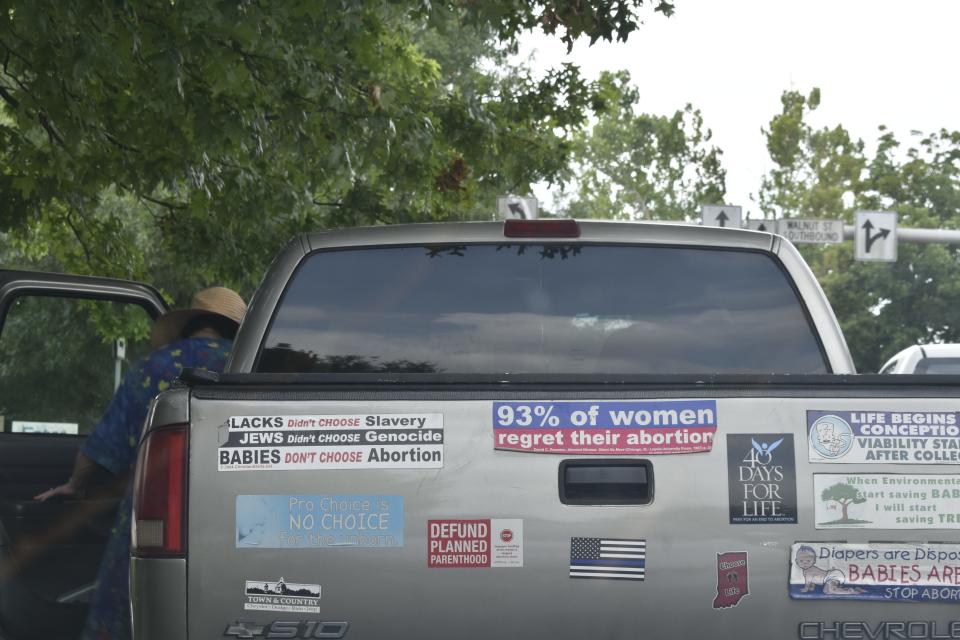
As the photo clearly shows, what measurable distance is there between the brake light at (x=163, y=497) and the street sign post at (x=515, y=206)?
605 inches

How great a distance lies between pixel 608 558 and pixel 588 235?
1229 millimetres

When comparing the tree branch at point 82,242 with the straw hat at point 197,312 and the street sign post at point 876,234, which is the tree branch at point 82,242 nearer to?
the straw hat at point 197,312

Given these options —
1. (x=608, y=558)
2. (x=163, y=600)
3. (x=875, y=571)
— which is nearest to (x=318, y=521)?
(x=163, y=600)

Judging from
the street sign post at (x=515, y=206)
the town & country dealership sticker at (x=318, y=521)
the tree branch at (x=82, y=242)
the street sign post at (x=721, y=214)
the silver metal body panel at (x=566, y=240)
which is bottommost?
the town & country dealership sticker at (x=318, y=521)

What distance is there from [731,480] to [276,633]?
1085 mm

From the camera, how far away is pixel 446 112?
14766 millimetres

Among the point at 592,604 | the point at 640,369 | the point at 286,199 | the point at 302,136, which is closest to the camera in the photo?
the point at 592,604

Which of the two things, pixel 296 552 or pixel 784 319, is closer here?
pixel 296 552

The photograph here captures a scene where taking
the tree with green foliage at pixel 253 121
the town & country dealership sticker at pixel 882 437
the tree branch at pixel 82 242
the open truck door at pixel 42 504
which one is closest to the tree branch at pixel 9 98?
the tree with green foliage at pixel 253 121

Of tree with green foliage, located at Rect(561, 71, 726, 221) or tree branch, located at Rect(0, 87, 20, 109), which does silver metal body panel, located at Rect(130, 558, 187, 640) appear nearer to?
tree branch, located at Rect(0, 87, 20, 109)

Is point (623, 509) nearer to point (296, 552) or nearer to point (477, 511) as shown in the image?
point (477, 511)

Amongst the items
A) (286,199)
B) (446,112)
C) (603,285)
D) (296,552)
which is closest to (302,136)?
(286,199)

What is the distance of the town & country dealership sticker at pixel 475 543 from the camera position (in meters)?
3.31

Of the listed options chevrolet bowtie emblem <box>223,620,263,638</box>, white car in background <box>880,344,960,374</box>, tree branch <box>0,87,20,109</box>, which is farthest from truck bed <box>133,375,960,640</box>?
white car in background <box>880,344,960,374</box>
